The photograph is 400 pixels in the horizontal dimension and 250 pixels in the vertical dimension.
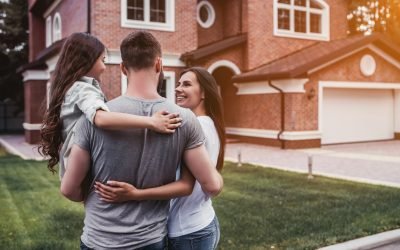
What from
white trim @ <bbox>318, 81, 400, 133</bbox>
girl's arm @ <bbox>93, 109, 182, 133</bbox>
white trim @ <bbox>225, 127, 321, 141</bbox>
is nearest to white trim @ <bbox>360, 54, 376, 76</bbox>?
white trim @ <bbox>318, 81, 400, 133</bbox>

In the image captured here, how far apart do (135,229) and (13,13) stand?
2896cm

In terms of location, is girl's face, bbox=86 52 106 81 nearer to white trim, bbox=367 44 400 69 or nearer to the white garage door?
the white garage door

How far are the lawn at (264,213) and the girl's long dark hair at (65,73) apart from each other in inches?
130

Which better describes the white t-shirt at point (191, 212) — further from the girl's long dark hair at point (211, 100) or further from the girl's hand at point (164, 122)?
the girl's hand at point (164, 122)

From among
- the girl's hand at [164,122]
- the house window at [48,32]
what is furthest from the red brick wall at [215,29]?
the girl's hand at [164,122]

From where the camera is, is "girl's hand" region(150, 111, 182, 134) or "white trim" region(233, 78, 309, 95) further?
"white trim" region(233, 78, 309, 95)

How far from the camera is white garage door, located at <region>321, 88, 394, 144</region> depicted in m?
17.8

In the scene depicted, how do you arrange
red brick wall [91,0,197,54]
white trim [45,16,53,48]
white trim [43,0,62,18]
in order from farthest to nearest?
white trim [45,16,53,48]
white trim [43,0,62,18]
red brick wall [91,0,197,54]

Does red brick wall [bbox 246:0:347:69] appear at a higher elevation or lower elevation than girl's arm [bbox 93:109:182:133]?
higher

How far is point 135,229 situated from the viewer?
2078 mm

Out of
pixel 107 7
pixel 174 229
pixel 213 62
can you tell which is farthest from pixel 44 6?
pixel 174 229

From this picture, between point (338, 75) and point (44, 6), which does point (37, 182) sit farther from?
point (44, 6)

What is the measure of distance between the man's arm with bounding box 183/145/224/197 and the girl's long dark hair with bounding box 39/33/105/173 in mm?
678

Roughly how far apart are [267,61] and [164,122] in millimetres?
17544
